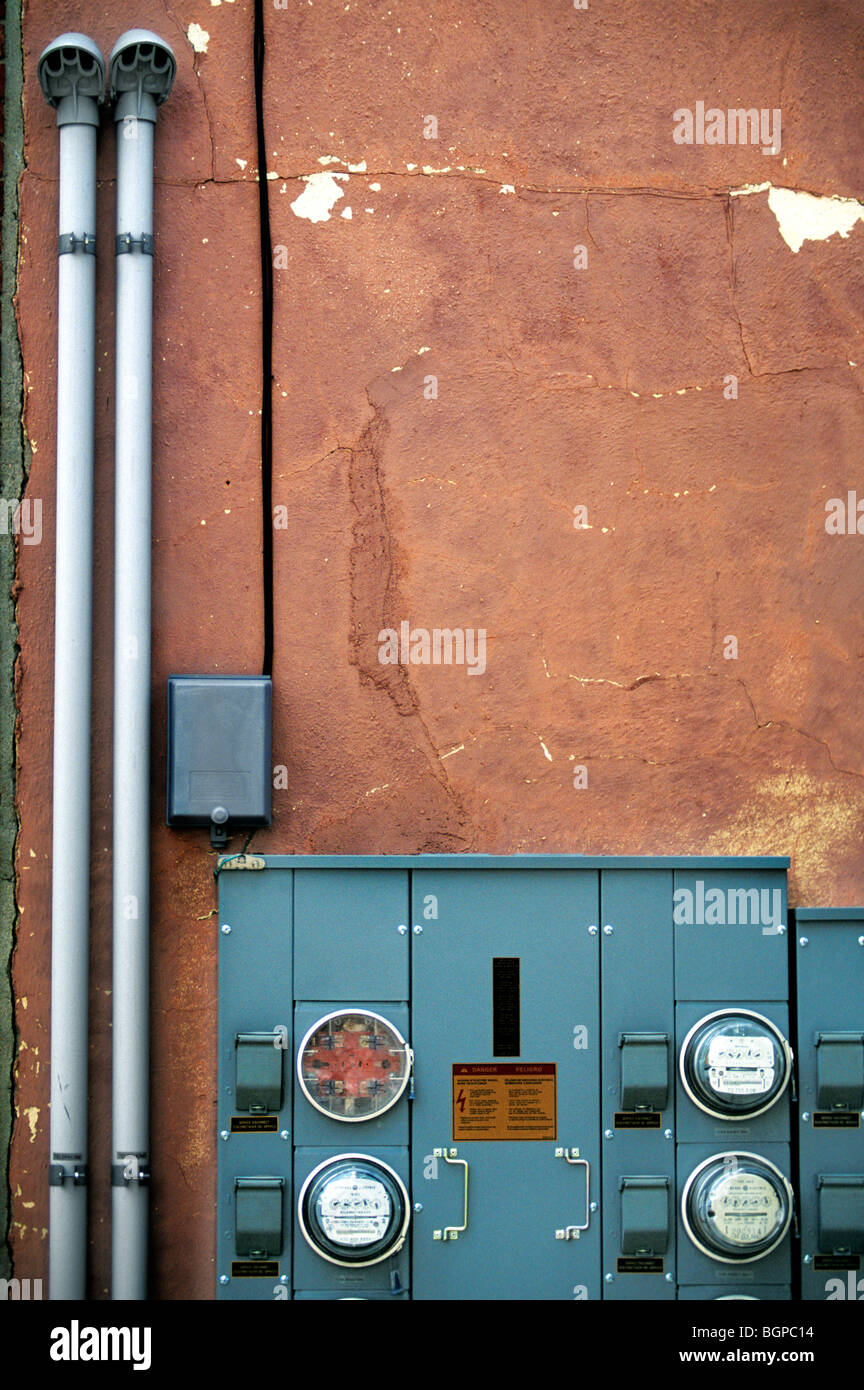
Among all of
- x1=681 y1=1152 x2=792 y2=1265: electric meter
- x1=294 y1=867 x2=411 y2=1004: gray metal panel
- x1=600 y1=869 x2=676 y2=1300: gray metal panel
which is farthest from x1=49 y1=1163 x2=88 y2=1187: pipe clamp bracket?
x1=681 y1=1152 x2=792 y2=1265: electric meter

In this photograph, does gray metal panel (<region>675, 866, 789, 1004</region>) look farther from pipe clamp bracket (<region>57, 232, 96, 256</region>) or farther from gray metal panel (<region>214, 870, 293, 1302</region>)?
pipe clamp bracket (<region>57, 232, 96, 256</region>)

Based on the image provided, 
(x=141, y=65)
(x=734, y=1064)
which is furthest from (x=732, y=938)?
(x=141, y=65)

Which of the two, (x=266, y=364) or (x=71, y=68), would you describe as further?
(x=266, y=364)

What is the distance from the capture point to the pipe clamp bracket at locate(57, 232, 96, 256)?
318 cm

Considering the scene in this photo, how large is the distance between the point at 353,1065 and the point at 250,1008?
11.1 inches

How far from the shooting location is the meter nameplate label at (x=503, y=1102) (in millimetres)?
3080

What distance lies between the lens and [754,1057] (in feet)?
10.2

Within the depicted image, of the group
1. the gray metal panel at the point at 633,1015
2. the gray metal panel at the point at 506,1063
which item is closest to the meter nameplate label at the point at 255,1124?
the gray metal panel at the point at 506,1063

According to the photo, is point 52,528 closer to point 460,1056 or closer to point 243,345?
point 243,345

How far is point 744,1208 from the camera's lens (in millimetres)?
3062

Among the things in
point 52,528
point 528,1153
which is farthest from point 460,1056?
point 52,528

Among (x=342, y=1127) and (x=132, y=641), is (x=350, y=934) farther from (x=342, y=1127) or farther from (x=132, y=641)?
(x=132, y=641)

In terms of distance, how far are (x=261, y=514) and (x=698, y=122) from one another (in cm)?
156

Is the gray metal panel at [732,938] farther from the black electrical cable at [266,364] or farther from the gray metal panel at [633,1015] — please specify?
the black electrical cable at [266,364]
